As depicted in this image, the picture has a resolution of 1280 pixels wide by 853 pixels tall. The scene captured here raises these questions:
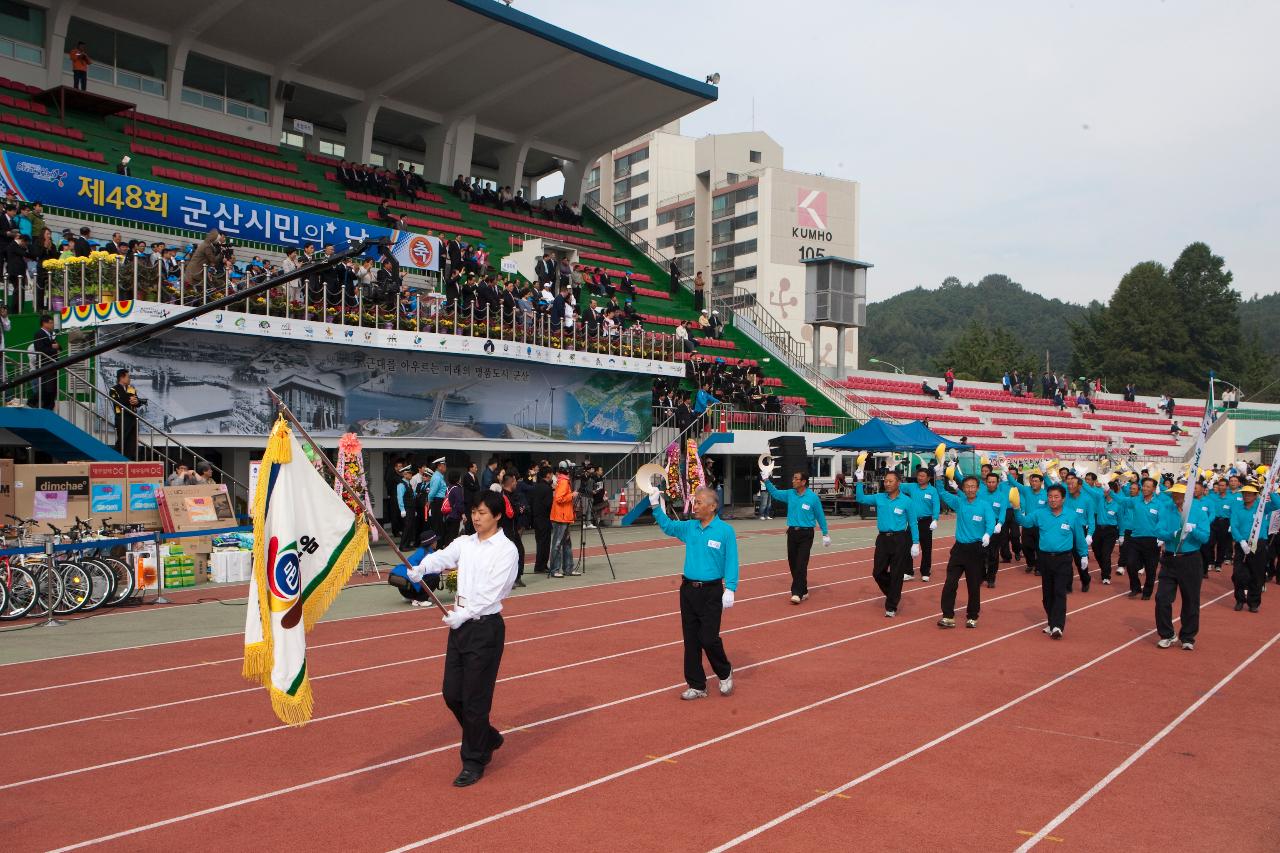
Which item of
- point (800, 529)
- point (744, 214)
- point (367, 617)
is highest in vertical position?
point (744, 214)

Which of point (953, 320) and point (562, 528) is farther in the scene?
point (953, 320)

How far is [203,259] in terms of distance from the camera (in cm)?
1862

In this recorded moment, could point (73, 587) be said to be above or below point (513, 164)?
below

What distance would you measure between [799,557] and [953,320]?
402ft

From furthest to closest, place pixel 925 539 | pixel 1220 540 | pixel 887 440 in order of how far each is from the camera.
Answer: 1. pixel 887 440
2. pixel 925 539
3. pixel 1220 540

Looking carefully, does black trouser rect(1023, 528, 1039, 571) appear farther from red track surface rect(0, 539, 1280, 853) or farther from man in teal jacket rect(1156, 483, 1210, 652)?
man in teal jacket rect(1156, 483, 1210, 652)

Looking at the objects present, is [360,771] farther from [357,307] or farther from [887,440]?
[887,440]

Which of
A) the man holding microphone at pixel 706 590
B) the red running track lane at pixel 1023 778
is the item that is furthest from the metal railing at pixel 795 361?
the man holding microphone at pixel 706 590

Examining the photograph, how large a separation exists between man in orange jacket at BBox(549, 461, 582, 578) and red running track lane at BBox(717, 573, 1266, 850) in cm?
898

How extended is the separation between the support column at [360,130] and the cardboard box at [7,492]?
23.9m

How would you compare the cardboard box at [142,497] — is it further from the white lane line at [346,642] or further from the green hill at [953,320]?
the green hill at [953,320]

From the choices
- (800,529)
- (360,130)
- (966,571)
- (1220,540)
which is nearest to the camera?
(966,571)

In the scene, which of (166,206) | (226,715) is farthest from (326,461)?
(166,206)

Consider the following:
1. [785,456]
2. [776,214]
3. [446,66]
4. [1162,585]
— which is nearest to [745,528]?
[785,456]
